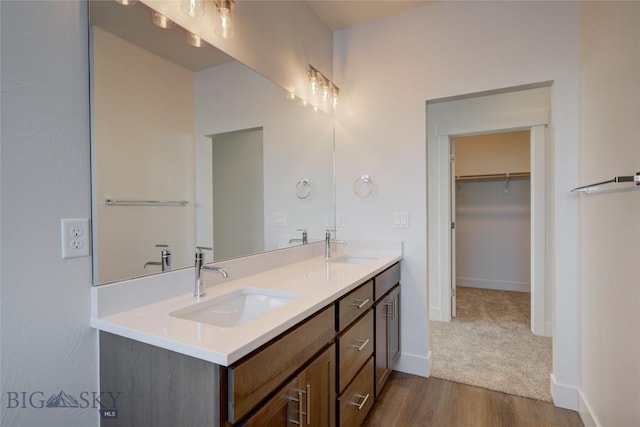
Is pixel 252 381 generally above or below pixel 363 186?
below

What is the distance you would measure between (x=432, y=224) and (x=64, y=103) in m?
3.08

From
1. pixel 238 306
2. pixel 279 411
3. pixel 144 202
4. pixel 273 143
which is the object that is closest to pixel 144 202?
pixel 144 202

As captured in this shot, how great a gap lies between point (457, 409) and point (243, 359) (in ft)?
5.42

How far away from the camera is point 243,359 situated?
2.76 feet

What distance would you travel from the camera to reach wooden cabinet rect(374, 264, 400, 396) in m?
1.88

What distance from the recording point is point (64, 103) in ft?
3.17

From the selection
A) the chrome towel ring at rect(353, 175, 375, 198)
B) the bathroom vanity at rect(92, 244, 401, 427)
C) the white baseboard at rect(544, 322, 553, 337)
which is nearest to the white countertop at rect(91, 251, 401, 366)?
the bathroom vanity at rect(92, 244, 401, 427)

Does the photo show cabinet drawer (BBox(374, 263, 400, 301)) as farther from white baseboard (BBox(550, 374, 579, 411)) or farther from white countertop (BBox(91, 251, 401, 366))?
white baseboard (BBox(550, 374, 579, 411))

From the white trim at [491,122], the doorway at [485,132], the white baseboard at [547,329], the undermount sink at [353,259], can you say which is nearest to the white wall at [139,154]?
the undermount sink at [353,259]

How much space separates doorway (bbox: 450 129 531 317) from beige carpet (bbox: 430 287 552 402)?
2.48 feet

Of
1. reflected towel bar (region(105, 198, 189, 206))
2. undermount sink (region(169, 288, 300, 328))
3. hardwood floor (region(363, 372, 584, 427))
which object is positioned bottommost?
hardwood floor (region(363, 372, 584, 427))

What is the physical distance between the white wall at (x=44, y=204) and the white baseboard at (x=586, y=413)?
2.23 meters

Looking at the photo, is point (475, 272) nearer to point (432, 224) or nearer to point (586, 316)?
point (432, 224)

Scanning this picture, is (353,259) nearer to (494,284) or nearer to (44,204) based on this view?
(44,204)
